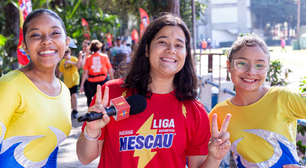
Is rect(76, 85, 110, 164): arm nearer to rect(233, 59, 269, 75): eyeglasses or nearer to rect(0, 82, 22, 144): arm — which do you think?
rect(0, 82, 22, 144): arm

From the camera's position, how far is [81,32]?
49.3 feet

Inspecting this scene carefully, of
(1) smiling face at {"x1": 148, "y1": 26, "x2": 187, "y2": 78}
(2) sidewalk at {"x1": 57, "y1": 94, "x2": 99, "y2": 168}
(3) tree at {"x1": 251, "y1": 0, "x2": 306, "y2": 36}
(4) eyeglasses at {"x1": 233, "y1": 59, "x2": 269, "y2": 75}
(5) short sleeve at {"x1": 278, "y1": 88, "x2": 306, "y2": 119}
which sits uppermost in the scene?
(3) tree at {"x1": 251, "y1": 0, "x2": 306, "y2": 36}

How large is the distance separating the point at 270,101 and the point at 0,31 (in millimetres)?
14053

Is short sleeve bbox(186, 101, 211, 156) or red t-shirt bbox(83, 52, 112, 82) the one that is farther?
red t-shirt bbox(83, 52, 112, 82)

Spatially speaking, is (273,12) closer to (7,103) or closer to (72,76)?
(72,76)

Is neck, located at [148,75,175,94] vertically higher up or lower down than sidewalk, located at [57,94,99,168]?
higher up

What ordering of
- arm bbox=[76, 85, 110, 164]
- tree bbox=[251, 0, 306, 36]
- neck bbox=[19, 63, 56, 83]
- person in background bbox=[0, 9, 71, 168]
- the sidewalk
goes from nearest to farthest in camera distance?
arm bbox=[76, 85, 110, 164]
person in background bbox=[0, 9, 71, 168]
neck bbox=[19, 63, 56, 83]
the sidewalk
tree bbox=[251, 0, 306, 36]

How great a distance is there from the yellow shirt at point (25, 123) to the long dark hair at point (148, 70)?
2.12 feet

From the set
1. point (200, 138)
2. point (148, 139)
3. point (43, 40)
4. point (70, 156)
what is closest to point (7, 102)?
point (43, 40)

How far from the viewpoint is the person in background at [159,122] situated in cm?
199

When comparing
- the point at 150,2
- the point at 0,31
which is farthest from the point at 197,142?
the point at 0,31

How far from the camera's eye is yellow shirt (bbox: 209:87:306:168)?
7.02 feet

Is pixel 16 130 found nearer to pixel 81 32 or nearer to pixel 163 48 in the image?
pixel 163 48

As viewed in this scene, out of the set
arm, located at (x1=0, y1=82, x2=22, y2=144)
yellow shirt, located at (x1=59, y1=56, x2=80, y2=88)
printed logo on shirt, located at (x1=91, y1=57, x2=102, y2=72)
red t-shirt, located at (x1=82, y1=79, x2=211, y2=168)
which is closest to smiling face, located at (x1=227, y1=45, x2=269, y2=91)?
red t-shirt, located at (x1=82, y1=79, x2=211, y2=168)
